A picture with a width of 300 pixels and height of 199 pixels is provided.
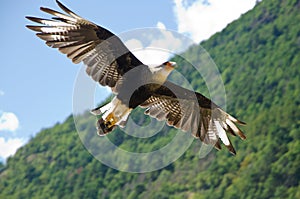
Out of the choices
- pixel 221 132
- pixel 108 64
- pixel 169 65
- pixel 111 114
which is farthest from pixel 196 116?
pixel 108 64

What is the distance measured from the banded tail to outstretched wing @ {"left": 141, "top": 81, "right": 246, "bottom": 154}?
1126 mm

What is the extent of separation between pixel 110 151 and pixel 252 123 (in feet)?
183

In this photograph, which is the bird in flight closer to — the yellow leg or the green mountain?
the yellow leg

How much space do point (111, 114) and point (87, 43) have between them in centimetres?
137

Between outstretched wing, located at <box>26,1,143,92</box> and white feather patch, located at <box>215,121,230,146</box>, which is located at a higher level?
outstretched wing, located at <box>26,1,143,92</box>

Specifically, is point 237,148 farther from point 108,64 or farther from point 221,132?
point 108,64

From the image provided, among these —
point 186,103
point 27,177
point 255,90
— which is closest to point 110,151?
point 186,103

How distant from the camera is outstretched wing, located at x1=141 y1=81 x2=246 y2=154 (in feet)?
48.8

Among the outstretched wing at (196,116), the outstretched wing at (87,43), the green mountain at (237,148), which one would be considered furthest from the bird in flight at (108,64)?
the green mountain at (237,148)

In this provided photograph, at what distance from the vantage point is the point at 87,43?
13133 millimetres

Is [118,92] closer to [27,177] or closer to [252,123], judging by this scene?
[252,123]

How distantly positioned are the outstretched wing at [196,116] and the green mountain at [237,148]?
37046 mm

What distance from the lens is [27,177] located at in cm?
8288

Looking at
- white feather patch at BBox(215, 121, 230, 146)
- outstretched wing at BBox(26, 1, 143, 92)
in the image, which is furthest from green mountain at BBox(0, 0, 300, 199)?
outstretched wing at BBox(26, 1, 143, 92)
